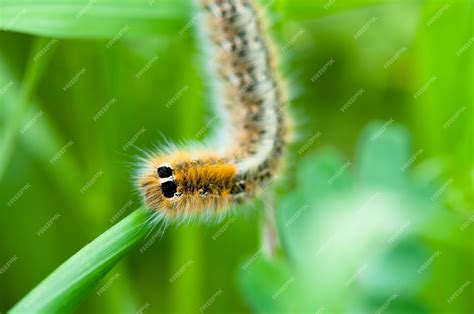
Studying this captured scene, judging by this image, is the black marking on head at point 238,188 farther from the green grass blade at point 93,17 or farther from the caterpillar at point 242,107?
the green grass blade at point 93,17

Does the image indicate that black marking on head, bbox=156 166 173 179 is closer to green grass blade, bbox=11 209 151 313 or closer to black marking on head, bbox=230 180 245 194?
green grass blade, bbox=11 209 151 313

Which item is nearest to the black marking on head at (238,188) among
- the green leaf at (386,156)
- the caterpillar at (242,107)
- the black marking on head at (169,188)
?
the caterpillar at (242,107)

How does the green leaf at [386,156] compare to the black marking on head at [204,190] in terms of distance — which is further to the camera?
the green leaf at [386,156]

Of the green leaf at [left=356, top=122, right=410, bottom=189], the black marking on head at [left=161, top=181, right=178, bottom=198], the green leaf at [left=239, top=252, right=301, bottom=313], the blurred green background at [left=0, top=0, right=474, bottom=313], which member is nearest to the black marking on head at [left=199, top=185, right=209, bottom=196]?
the black marking on head at [left=161, top=181, right=178, bottom=198]

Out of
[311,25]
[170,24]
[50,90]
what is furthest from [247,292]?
[311,25]

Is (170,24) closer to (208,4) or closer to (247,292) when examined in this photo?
(208,4)

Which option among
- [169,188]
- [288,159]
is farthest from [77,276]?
[288,159]
